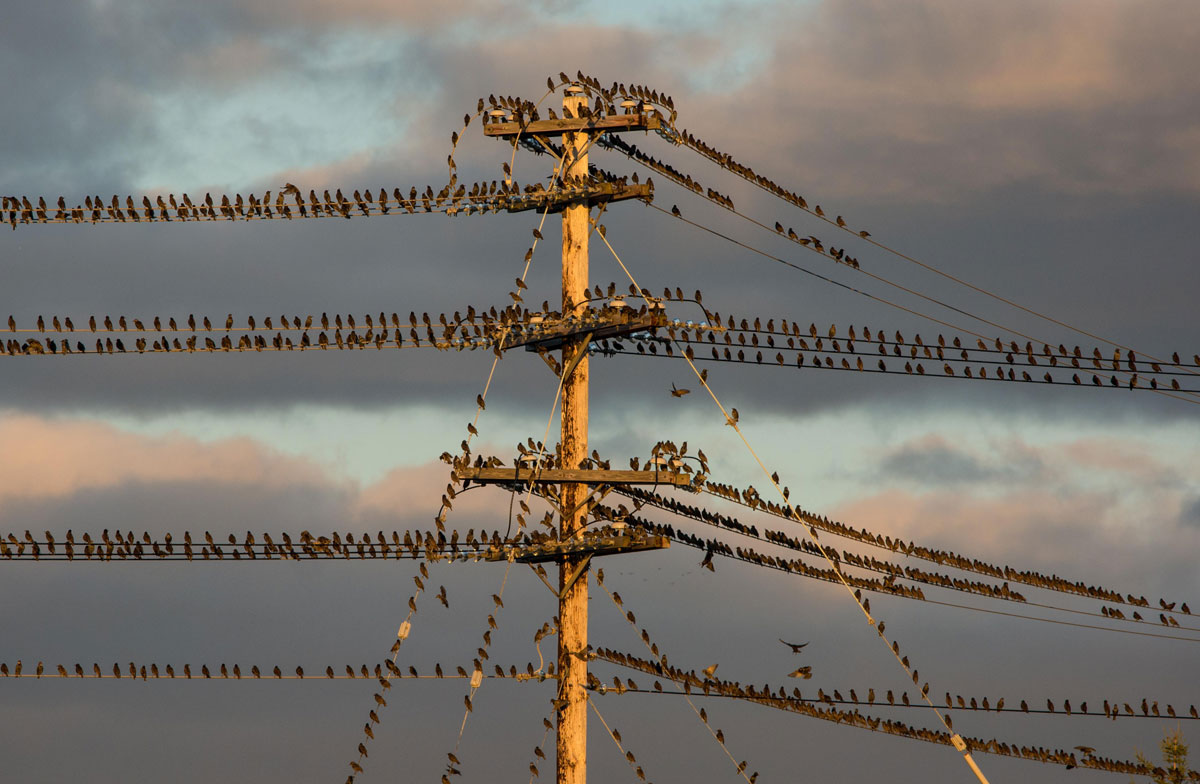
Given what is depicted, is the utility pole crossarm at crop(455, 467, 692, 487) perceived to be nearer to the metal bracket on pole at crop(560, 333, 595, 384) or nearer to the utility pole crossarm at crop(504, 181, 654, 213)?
the metal bracket on pole at crop(560, 333, 595, 384)

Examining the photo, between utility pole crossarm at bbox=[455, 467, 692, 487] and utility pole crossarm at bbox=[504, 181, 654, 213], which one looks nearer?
utility pole crossarm at bbox=[455, 467, 692, 487]

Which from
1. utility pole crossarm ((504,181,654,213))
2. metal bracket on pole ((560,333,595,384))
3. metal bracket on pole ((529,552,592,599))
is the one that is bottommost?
metal bracket on pole ((529,552,592,599))

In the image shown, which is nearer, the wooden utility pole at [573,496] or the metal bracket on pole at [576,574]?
the wooden utility pole at [573,496]

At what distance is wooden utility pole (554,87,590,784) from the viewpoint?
3388cm

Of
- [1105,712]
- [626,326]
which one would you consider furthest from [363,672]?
[1105,712]

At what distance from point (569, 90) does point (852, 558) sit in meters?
11.5

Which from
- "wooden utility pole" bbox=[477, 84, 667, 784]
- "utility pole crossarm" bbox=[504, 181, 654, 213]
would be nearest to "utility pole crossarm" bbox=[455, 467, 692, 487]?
"wooden utility pole" bbox=[477, 84, 667, 784]

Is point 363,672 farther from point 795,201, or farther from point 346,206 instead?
point 795,201

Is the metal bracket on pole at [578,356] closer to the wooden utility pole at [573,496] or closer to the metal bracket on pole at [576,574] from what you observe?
the wooden utility pole at [573,496]

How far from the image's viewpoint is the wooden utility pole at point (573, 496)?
1334 inches

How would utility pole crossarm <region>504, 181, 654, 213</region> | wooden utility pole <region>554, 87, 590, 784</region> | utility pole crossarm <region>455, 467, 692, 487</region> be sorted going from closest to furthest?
1. utility pole crossarm <region>455, 467, 692, 487</region>
2. wooden utility pole <region>554, 87, 590, 784</region>
3. utility pole crossarm <region>504, 181, 654, 213</region>

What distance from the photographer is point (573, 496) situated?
34188 millimetres

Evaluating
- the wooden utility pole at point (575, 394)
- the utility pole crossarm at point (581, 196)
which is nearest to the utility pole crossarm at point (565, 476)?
the wooden utility pole at point (575, 394)

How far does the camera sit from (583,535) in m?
34.1
